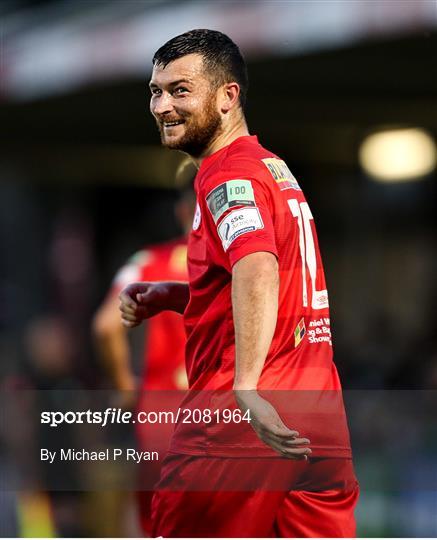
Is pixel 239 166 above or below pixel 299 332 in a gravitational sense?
above

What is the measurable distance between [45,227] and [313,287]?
9.76 meters

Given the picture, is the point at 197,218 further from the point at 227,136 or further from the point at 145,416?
the point at 145,416

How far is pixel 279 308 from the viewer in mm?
3115

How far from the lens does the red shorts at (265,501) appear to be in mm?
3197

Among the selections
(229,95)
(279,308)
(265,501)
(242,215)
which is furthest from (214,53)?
(265,501)

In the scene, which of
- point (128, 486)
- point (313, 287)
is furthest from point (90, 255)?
point (313, 287)

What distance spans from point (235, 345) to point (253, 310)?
0.12 meters

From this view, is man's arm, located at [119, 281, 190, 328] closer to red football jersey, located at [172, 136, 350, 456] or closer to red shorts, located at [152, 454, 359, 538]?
red football jersey, located at [172, 136, 350, 456]

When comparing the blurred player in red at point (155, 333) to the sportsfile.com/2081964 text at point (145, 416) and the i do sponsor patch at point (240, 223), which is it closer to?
the sportsfile.com/2081964 text at point (145, 416)

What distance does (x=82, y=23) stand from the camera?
923 cm

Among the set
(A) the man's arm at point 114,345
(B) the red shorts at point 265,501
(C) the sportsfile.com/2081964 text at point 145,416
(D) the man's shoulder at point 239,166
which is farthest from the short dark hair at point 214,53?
(A) the man's arm at point 114,345

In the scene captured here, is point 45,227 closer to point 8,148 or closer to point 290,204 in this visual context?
point 8,148

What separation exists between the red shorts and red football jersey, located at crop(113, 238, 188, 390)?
8.03 ft

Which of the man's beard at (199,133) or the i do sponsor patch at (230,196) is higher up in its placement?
the man's beard at (199,133)
